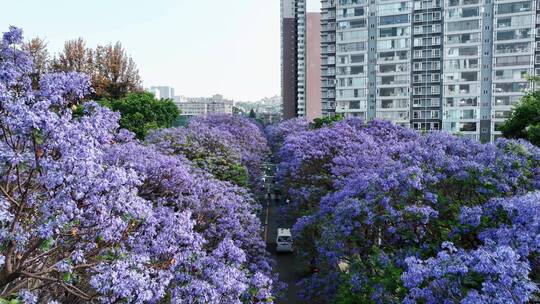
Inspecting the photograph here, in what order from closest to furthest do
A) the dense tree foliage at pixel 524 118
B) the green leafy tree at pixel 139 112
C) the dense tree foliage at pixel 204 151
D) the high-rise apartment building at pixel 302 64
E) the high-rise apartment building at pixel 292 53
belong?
the dense tree foliage at pixel 204 151 < the dense tree foliage at pixel 524 118 < the green leafy tree at pixel 139 112 < the high-rise apartment building at pixel 302 64 < the high-rise apartment building at pixel 292 53

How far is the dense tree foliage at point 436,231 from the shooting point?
6.71 metres

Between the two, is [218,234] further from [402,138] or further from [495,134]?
[495,134]

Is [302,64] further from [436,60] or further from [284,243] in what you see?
[284,243]

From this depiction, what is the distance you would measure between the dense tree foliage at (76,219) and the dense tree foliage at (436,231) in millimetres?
2551

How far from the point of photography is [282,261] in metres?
27.1

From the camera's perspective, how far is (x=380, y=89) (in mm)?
64375

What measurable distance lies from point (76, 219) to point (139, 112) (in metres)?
33.8

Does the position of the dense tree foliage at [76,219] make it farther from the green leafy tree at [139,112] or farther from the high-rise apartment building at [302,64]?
the high-rise apartment building at [302,64]

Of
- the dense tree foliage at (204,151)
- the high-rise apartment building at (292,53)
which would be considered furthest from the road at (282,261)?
the high-rise apartment building at (292,53)

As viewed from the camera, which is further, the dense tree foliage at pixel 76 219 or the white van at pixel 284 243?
the white van at pixel 284 243

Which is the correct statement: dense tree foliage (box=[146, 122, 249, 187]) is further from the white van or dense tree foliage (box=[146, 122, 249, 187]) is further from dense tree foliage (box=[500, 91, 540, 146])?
dense tree foliage (box=[500, 91, 540, 146])

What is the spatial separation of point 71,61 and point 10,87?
43785mm

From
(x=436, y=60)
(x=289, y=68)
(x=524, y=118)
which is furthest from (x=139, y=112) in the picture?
(x=289, y=68)

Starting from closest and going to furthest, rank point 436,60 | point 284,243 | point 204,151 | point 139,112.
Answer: point 204,151 < point 284,243 < point 139,112 < point 436,60
